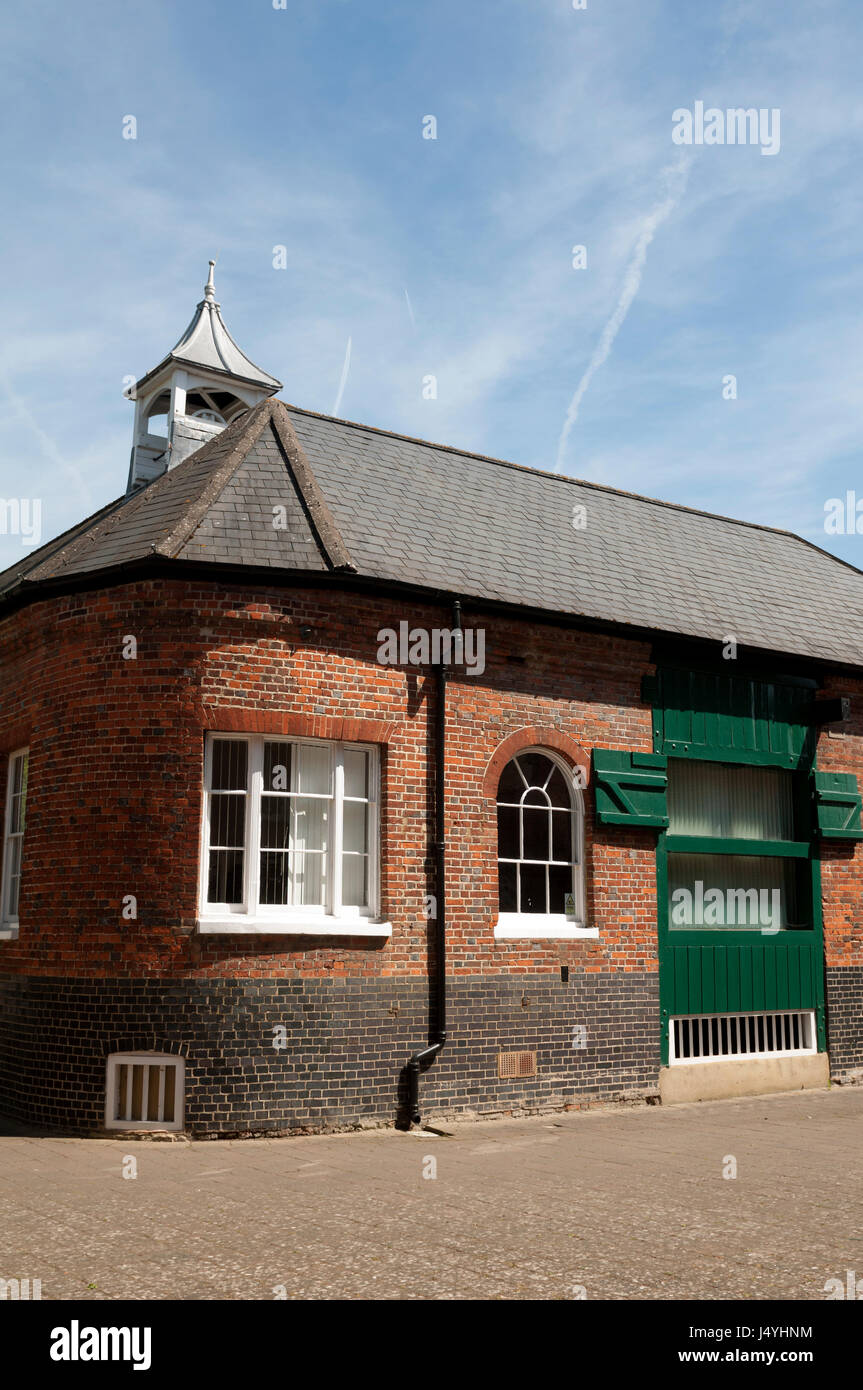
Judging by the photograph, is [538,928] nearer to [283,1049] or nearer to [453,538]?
[283,1049]

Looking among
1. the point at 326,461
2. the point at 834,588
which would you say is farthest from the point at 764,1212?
the point at 834,588

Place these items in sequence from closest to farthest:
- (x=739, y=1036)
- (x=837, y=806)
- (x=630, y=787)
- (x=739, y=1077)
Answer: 1. (x=630, y=787)
2. (x=739, y=1077)
3. (x=739, y=1036)
4. (x=837, y=806)

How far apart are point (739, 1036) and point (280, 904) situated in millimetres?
6152

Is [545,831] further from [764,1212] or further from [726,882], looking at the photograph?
[764,1212]

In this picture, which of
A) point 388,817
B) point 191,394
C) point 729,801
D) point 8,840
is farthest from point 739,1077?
point 191,394

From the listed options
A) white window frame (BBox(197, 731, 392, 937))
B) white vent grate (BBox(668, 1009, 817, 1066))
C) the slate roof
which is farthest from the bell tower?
white vent grate (BBox(668, 1009, 817, 1066))

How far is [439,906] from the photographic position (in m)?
10.8

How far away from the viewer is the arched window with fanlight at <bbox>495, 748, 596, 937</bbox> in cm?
1162

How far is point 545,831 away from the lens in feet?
39.1

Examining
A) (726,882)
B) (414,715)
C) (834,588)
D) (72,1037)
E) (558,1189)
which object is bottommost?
(558,1189)

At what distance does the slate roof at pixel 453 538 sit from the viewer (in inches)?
433

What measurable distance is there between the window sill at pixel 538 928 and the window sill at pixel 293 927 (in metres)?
1.44

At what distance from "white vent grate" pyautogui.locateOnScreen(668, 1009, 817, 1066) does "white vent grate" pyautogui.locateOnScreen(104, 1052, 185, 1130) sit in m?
5.56
